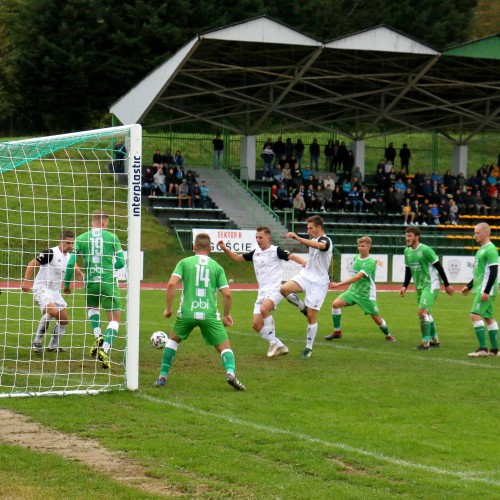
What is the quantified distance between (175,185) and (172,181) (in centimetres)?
45

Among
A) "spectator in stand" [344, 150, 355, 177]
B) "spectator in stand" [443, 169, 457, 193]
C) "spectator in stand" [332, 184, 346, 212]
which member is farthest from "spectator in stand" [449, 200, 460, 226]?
"spectator in stand" [344, 150, 355, 177]

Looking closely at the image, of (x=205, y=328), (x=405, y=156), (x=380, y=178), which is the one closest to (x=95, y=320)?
(x=205, y=328)

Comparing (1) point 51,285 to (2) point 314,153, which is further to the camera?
(2) point 314,153

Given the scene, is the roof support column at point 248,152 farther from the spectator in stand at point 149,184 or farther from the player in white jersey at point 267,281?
the player in white jersey at point 267,281

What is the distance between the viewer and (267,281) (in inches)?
622

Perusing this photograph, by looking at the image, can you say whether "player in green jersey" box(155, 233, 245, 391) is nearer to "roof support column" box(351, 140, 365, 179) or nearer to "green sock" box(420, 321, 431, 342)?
"green sock" box(420, 321, 431, 342)

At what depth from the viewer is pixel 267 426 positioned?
995 cm

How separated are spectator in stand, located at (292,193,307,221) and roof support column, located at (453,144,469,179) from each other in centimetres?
1329

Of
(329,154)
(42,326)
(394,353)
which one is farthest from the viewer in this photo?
(329,154)

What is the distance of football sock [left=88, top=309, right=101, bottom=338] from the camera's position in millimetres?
14398

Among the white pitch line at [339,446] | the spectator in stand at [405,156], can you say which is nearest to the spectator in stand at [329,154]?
the spectator in stand at [405,156]

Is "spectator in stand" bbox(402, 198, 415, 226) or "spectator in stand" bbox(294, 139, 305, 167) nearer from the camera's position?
"spectator in stand" bbox(402, 198, 415, 226)

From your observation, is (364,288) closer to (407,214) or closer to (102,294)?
(102,294)

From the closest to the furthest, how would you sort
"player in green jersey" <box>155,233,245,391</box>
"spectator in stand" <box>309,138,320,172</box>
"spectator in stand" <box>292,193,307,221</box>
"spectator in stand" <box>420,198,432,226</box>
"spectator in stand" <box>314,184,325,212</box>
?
"player in green jersey" <box>155,233,245,391</box>, "spectator in stand" <box>292,193,307,221</box>, "spectator in stand" <box>314,184,325,212</box>, "spectator in stand" <box>420,198,432,226</box>, "spectator in stand" <box>309,138,320,172</box>
